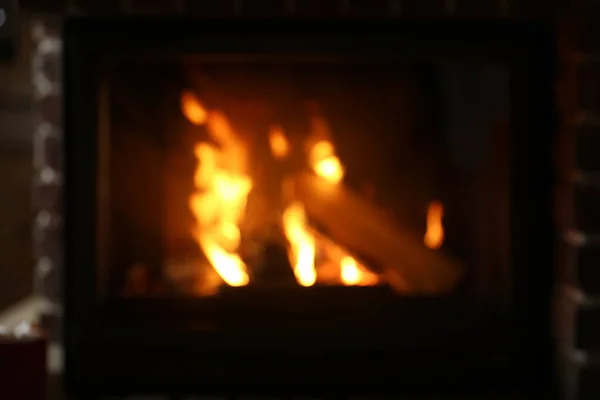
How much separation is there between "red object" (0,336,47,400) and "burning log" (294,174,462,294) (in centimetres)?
45

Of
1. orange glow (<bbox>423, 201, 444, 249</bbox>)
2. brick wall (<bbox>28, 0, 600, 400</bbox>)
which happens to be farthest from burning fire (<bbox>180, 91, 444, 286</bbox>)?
brick wall (<bbox>28, 0, 600, 400</bbox>)

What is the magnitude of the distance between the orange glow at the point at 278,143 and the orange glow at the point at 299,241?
83 millimetres

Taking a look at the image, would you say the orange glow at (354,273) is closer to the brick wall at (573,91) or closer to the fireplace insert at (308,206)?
the fireplace insert at (308,206)

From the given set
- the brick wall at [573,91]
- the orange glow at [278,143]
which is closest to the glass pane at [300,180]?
the orange glow at [278,143]

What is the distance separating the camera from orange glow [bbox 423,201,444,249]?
1.20 meters

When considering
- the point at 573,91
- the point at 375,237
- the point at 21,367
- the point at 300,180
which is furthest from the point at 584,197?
the point at 21,367

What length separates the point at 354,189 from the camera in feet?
3.99

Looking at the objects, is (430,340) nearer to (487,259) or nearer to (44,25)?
(487,259)

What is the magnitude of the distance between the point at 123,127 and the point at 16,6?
229 mm

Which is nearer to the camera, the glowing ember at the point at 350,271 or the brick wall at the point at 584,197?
the brick wall at the point at 584,197

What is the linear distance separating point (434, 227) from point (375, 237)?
94mm

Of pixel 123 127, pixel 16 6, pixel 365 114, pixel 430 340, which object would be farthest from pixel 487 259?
pixel 16 6

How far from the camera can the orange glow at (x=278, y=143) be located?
3.97 ft

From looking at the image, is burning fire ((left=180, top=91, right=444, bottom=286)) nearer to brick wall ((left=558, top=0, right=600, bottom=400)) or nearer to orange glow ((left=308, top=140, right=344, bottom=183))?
orange glow ((left=308, top=140, right=344, bottom=183))
